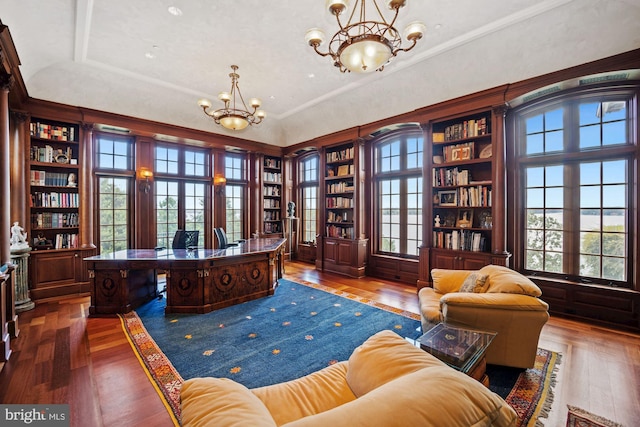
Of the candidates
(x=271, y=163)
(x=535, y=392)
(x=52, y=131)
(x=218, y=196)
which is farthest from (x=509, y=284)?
(x=52, y=131)

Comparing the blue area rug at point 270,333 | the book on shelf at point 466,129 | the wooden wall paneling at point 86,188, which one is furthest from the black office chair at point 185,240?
the book on shelf at point 466,129

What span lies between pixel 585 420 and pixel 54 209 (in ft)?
23.9

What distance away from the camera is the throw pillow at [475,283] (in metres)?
2.90

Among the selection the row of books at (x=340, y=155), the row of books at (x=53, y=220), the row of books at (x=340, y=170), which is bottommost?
the row of books at (x=53, y=220)

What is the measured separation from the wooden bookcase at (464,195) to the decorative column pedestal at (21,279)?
6.08 meters

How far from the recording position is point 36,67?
434 cm

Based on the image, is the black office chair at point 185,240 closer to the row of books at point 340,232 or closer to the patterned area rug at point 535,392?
the row of books at point 340,232

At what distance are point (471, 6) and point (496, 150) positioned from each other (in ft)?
6.59

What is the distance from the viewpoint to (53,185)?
493 cm

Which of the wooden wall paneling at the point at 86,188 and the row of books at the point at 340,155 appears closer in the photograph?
the wooden wall paneling at the point at 86,188

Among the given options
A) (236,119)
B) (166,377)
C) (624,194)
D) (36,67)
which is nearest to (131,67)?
(36,67)

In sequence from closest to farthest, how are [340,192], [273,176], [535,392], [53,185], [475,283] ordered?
[535,392] → [475,283] → [53,185] → [340,192] → [273,176]

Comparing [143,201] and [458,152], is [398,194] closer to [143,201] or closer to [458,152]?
[458,152]

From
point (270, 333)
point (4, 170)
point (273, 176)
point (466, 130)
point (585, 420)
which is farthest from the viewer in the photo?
point (273, 176)
